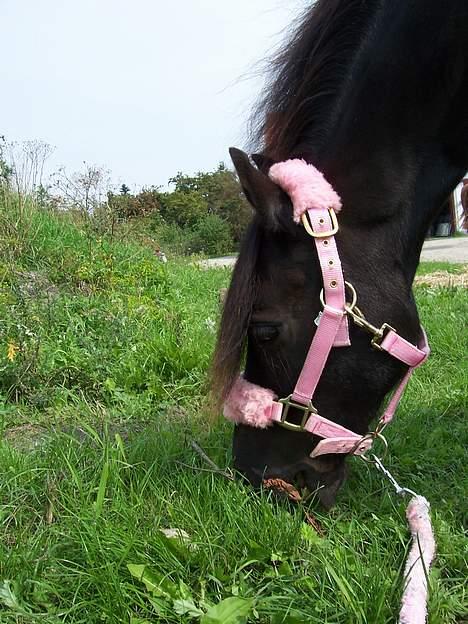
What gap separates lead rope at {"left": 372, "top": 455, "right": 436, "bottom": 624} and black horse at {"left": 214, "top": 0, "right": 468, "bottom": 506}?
0.26 m

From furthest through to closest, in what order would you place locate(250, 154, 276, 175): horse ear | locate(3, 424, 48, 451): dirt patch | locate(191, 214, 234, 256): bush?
1. locate(191, 214, 234, 256): bush
2. locate(3, 424, 48, 451): dirt patch
3. locate(250, 154, 276, 175): horse ear

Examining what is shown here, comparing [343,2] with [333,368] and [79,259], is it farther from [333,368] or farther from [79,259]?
[79,259]

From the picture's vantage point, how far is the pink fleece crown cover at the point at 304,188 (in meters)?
1.52

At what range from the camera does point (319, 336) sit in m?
1.54

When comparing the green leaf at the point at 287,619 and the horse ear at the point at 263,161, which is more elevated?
the horse ear at the point at 263,161

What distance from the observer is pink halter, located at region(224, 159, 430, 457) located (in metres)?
1.52

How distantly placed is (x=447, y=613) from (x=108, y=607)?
2.63 ft

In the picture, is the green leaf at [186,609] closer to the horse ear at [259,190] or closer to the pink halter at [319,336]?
the pink halter at [319,336]

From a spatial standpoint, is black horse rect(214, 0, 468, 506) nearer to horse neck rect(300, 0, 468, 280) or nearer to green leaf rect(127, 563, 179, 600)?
horse neck rect(300, 0, 468, 280)

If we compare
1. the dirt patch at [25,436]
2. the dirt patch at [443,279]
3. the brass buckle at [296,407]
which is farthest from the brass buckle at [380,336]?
the dirt patch at [443,279]

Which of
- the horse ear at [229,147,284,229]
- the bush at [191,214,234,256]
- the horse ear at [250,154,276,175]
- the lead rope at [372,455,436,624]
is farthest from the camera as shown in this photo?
the bush at [191,214,234,256]

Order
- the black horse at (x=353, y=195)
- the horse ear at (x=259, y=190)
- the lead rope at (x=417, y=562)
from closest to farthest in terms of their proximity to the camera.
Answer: the lead rope at (x=417, y=562) → the horse ear at (x=259, y=190) → the black horse at (x=353, y=195)

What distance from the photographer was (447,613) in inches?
51.8

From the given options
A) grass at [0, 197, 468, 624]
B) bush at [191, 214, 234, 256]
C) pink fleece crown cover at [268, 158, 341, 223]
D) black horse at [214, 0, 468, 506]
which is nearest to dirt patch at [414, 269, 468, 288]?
grass at [0, 197, 468, 624]
